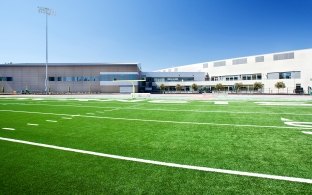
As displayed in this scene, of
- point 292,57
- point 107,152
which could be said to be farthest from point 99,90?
point 107,152

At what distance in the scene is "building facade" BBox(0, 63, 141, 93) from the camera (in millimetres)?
72062

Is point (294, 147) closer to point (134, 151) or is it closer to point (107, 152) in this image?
point (134, 151)

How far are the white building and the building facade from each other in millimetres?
19010

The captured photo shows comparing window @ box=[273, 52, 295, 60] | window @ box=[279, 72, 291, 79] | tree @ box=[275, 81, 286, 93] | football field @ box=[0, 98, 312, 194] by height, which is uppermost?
window @ box=[273, 52, 295, 60]

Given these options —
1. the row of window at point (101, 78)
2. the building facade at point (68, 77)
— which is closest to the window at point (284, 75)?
the building facade at point (68, 77)

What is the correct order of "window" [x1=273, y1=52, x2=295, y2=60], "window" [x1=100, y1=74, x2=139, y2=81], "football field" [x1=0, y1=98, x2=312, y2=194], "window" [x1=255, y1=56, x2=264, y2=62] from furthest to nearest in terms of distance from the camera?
"window" [x1=100, y1=74, x2=139, y2=81] → "window" [x1=255, y1=56, x2=264, y2=62] → "window" [x1=273, y1=52, x2=295, y2=60] → "football field" [x1=0, y1=98, x2=312, y2=194]

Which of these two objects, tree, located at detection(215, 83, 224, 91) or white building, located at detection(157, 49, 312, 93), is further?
tree, located at detection(215, 83, 224, 91)

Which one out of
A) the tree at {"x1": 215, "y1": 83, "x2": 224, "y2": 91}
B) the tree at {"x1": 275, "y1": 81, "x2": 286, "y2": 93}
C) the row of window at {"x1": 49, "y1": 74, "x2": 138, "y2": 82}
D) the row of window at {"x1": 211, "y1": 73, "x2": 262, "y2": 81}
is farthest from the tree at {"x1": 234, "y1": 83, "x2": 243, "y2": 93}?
the row of window at {"x1": 49, "y1": 74, "x2": 138, "y2": 82}

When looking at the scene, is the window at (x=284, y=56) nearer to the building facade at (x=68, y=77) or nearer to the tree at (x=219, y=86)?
the tree at (x=219, y=86)

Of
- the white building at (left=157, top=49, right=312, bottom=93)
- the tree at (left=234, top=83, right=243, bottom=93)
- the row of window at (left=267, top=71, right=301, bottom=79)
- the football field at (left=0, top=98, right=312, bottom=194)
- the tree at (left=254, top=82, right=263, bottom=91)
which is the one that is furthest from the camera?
the tree at (left=234, top=83, right=243, bottom=93)

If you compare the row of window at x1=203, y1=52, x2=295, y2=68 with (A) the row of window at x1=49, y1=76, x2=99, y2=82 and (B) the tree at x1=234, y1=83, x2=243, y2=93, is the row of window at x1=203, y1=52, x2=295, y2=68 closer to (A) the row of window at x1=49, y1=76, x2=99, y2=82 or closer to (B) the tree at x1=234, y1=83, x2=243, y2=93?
(B) the tree at x1=234, y1=83, x2=243, y2=93

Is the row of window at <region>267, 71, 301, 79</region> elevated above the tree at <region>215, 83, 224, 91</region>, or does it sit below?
above

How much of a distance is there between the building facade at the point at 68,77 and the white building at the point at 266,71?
19.0m

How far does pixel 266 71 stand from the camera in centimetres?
6625
